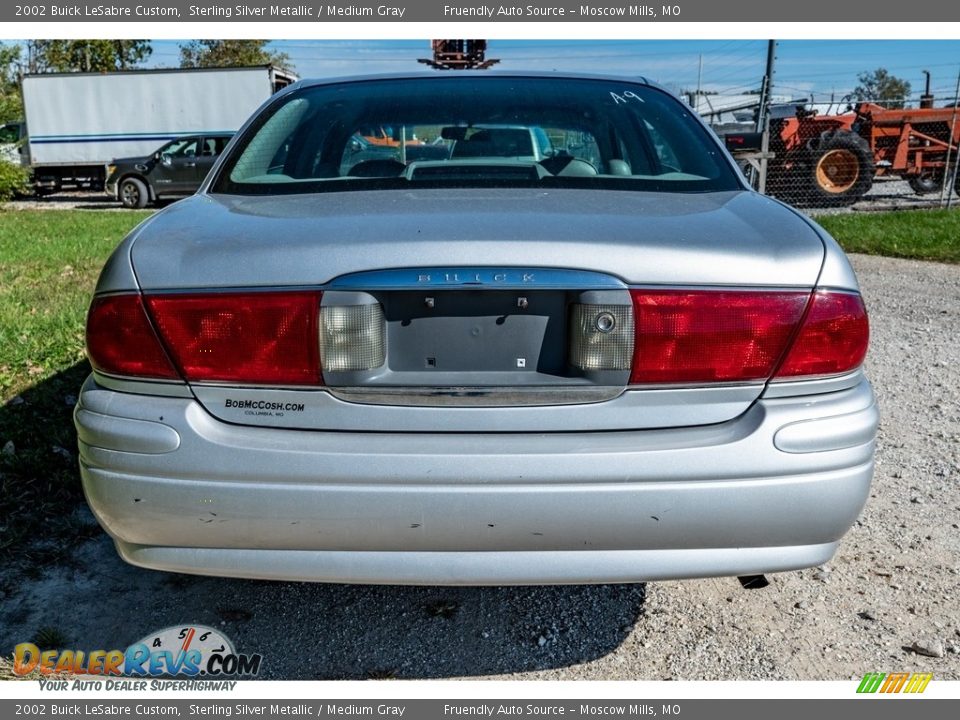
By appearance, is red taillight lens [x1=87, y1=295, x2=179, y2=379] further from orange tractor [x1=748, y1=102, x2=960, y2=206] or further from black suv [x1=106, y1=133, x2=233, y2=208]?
black suv [x1=106, y1=133, x2=233, y2=208]

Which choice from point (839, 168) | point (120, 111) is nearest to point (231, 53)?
point (120, 111)

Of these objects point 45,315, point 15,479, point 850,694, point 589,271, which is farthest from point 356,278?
point 45,315

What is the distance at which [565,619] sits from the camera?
106 inches

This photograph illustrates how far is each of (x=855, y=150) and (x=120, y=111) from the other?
18122 millimetres

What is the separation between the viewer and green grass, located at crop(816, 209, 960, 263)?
959 centimetres

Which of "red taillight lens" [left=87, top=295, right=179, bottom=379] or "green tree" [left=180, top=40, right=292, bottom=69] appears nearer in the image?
"red taillight lens" [left=87, top=295, right=179, bottom=379]

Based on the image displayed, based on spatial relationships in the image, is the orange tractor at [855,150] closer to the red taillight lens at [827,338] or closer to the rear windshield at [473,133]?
the rear windshield at [473,133]

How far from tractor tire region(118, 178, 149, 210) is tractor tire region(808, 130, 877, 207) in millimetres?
14179

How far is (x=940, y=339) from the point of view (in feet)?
19.7

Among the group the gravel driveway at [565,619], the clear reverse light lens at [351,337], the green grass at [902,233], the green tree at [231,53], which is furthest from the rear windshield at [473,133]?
the green tree at [231,53]

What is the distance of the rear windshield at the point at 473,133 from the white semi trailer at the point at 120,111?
66.9 ft

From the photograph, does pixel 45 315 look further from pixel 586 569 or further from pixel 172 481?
pixel 586 569

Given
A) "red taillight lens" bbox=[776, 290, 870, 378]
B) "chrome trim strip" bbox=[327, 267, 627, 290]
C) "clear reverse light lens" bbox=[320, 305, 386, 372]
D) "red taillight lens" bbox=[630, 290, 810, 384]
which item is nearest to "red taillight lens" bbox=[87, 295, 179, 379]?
"clear reverse light lens" bbox=[320, 305, 386, 372]

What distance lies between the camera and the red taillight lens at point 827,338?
6.61 feet
